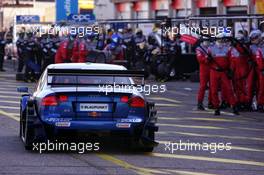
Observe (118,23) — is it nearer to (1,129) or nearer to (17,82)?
(17,82)

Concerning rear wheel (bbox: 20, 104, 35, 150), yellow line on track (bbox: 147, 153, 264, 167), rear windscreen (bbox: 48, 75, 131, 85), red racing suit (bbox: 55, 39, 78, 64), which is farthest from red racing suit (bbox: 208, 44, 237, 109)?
red racing suit (bbox: 55, 39, 78, 64)

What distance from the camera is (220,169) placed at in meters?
11.7

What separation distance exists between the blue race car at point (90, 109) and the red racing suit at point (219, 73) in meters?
7.09

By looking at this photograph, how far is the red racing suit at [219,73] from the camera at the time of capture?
2017 centimetres

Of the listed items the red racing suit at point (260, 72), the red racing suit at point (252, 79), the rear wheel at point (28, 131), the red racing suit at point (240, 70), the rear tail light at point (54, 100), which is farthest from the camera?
the red racing suit at point (252, 79)

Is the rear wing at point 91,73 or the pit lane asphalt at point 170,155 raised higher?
the rear wing at point 91,73

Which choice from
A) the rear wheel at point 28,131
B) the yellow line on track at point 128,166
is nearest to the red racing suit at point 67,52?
the rear wheel at point 28,131

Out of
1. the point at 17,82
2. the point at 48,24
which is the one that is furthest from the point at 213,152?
the point at 48,24

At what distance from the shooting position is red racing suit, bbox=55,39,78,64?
29.9 metres

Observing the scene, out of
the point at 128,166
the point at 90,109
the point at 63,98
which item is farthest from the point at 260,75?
the point at 128,166

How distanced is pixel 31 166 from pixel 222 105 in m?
10.6

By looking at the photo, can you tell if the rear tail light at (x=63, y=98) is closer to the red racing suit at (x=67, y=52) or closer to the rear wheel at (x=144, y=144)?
the rear wheel at (x=144, y=144)

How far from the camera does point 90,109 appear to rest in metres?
12.9

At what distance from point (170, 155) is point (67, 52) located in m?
17.3
